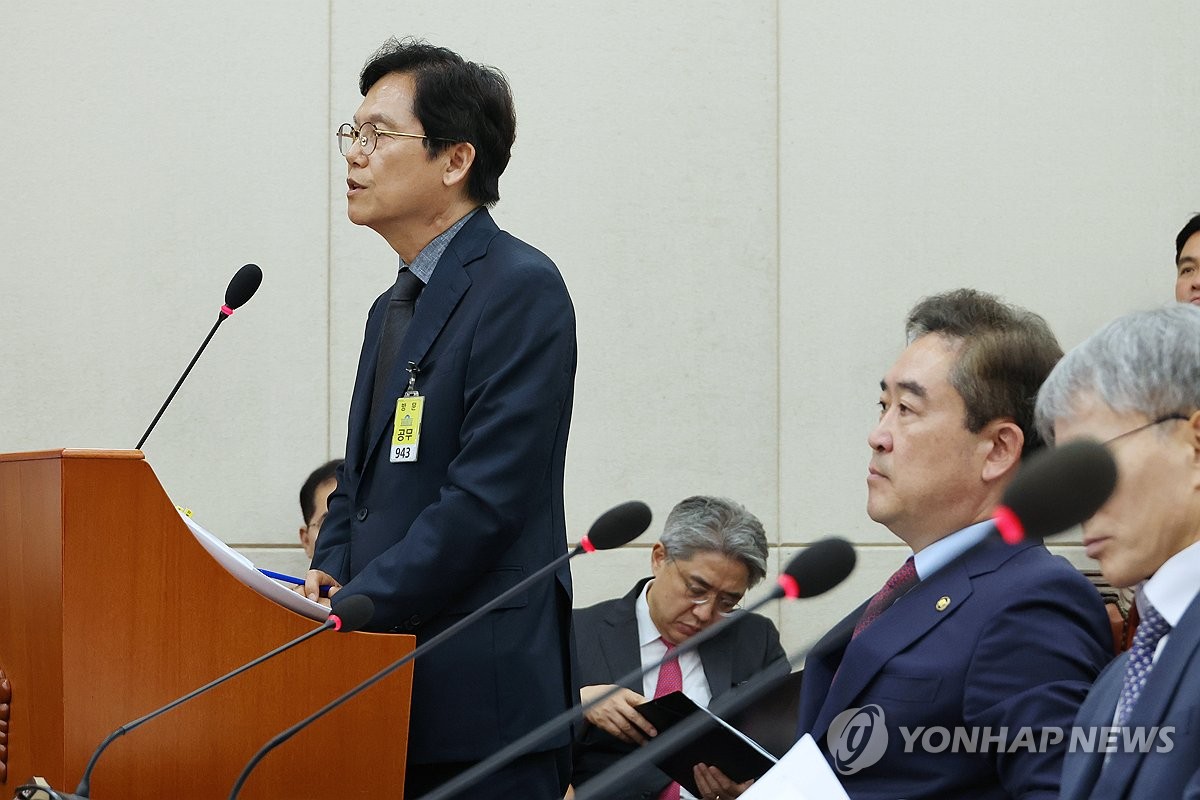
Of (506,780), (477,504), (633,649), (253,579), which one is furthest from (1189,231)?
(253,579)

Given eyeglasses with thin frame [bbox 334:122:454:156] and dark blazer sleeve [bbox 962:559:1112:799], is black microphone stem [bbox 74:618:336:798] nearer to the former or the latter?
dark blazer sleeve [bbox 962:559:1112:799]

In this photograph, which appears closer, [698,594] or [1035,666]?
[1035,666]

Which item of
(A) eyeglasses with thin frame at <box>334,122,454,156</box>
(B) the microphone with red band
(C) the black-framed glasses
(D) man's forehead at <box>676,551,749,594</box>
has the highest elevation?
(A) eyeglasses with thin frame at <box>334,122,454,156</box>

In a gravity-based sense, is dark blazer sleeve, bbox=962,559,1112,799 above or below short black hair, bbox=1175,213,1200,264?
below

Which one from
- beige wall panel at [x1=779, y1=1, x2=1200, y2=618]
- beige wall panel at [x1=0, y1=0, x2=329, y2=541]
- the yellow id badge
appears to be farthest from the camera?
beige wall panel at [x1=779, y1=1, x2=1200, y2=618]

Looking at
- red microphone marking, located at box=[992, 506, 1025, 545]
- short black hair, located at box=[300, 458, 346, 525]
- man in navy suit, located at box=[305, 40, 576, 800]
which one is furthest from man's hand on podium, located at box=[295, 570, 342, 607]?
short black hair, located at box=[300, 458, 346, 525]

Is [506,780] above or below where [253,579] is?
below

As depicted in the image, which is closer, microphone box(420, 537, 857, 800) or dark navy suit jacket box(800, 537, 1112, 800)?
microphone box(420, 537, 857, 800)

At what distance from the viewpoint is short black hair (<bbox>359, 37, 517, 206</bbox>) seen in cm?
259

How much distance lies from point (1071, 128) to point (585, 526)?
1.84 meters

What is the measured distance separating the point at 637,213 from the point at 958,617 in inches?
103

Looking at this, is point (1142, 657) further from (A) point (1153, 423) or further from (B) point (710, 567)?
(B) point (710, 567)

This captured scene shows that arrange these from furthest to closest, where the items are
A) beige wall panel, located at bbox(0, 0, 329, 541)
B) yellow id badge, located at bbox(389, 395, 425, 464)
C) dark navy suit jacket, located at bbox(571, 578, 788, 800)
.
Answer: beige wall panel, located at bbox(0, 0, 329, 541) < dark navy suit jacket, located at bbox(571, 578, 788, 800) < yellow id badge, located at bbox(389, 395, 425, 464)

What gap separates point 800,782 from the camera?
4.53ft
